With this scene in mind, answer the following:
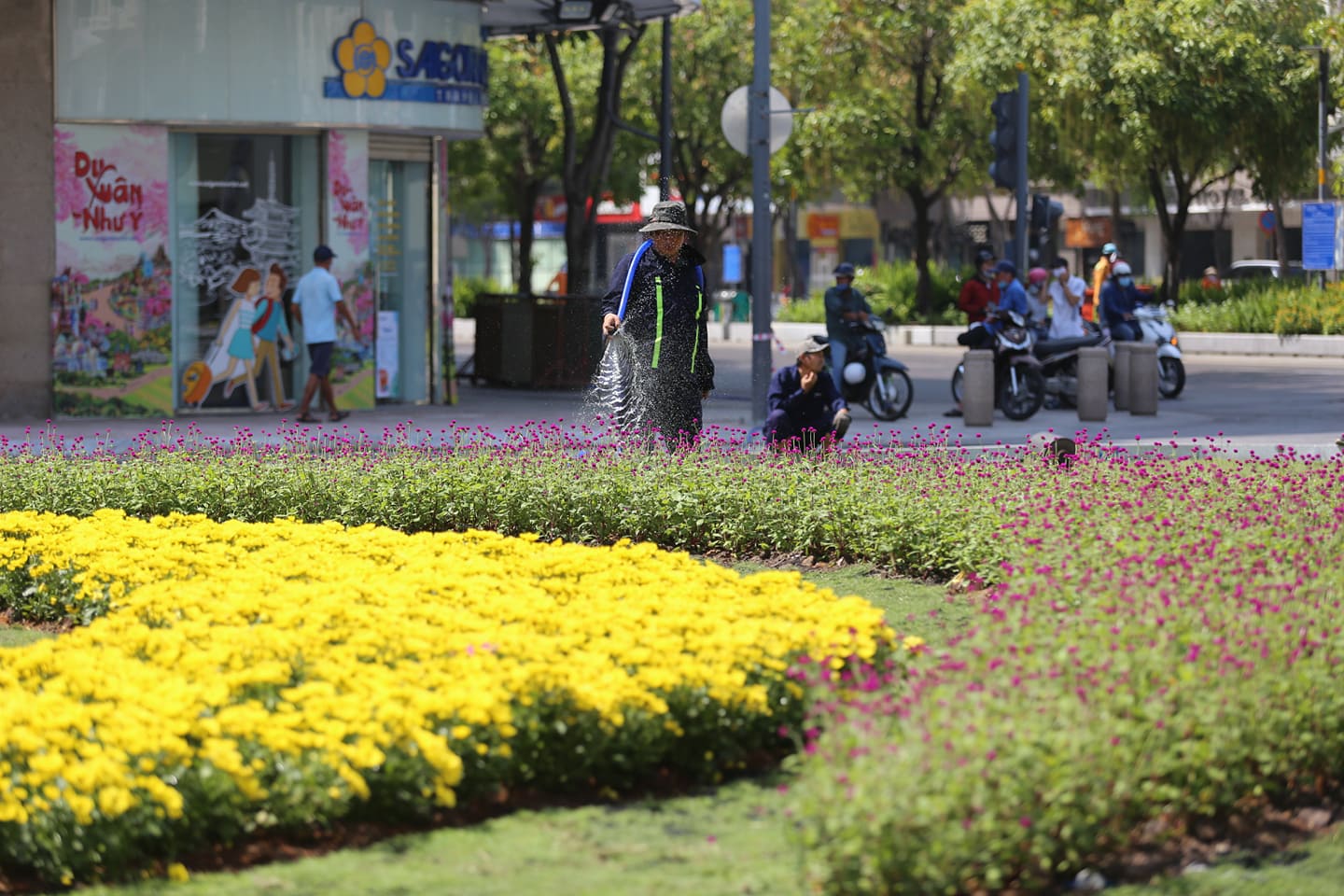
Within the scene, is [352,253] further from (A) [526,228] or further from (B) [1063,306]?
(A) [526,228]

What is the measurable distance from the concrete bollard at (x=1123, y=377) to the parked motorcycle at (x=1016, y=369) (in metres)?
1.19

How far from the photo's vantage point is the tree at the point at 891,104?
39.8m

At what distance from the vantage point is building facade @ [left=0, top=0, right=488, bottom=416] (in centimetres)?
1869

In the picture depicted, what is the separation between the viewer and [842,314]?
18.9 m

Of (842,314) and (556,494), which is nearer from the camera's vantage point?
(556,494)

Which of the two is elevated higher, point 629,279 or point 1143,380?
point 629,279

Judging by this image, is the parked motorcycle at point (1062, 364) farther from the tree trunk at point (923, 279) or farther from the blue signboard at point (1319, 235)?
the tree trunk at point (923, 279)

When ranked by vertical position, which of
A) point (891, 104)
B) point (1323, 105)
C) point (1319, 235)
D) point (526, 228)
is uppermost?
point (891, 104)

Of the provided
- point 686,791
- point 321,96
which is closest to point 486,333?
point 321,96

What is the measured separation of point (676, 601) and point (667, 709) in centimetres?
113

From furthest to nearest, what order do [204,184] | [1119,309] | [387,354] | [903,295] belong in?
[903,295]
[1119,309]
[387,354]
[204,184]

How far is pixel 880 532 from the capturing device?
9.55 meters

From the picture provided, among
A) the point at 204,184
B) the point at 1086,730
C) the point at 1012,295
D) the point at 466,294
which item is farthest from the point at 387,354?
the point at 466,294

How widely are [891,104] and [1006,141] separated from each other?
22170 mm
